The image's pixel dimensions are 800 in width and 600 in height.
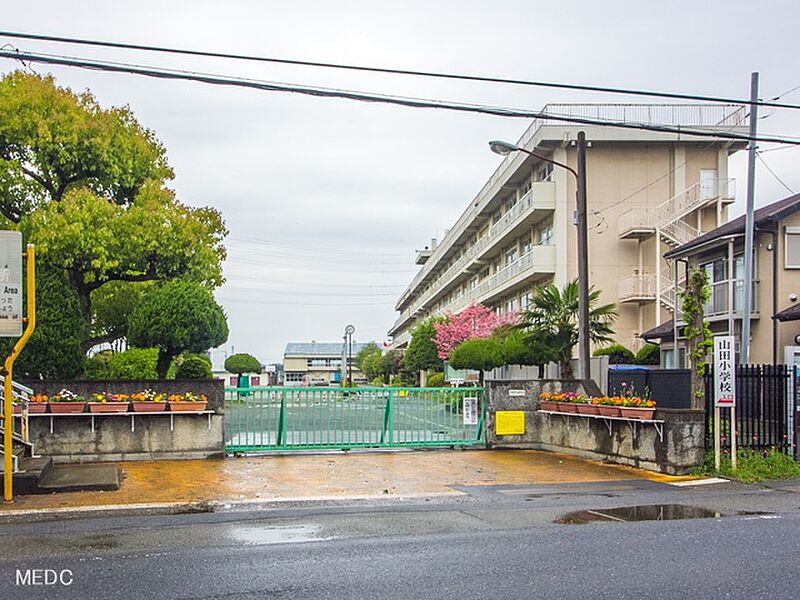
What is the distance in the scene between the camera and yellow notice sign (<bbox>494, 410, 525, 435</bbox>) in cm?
1747

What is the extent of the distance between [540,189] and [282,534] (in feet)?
102

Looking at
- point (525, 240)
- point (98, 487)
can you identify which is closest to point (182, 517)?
point (98, 487)

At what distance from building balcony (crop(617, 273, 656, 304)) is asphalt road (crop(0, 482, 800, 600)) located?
1033 inches

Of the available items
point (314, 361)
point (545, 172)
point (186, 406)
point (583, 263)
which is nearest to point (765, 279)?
point (583, 263)

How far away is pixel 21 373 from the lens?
1767 cm

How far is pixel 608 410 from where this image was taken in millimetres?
15039

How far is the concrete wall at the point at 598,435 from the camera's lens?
44.9 feet

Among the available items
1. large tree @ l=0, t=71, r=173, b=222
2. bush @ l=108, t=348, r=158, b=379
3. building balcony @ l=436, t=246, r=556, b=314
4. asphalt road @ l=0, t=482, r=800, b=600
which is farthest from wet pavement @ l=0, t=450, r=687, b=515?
building balcony @ l=436, t=246, r=556, b=314

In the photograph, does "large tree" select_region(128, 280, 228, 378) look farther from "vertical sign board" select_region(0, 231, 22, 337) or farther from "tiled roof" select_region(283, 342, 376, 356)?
"tiled roof" select_region(283, 342, 376, 356)

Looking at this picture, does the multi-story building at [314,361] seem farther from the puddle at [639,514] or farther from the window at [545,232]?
the puddle at [639,514]

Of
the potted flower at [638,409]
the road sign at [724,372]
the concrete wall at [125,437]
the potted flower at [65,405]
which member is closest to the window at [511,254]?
the potted flower at [638,409]

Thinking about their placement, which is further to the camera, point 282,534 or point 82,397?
point 82,397

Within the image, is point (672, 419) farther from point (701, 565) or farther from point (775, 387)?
point (701, 565)

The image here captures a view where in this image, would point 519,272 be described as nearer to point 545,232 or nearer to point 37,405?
point 545,232
